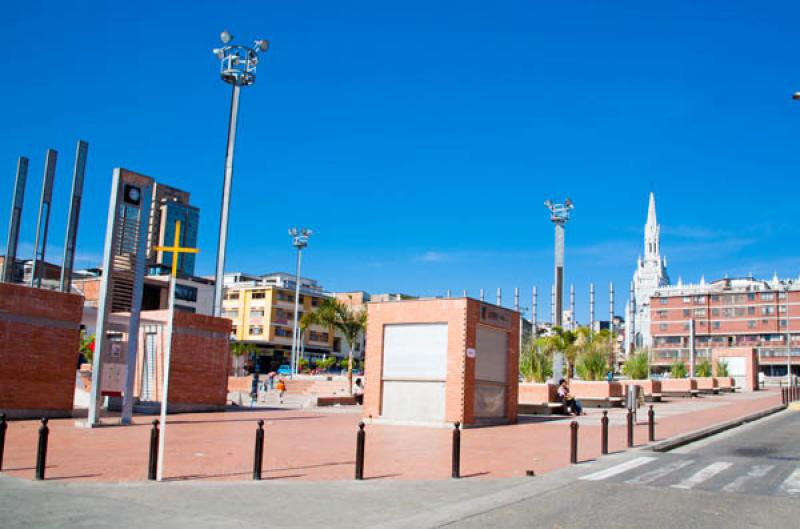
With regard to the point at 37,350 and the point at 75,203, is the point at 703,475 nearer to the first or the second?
the point at 37,350

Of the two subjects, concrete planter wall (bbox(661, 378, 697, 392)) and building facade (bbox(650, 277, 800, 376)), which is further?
building facade (bbox(650, 277, 800, 376))

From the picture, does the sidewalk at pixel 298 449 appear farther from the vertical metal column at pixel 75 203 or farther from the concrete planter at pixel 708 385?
the concrete planter at pixel 708 385

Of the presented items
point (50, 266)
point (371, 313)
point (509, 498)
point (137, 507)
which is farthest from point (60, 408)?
point (50, 266)

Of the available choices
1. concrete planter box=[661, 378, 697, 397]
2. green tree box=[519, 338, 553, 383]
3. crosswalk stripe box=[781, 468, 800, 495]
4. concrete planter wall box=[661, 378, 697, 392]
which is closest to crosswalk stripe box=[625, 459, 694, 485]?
crosswalk stripe box=[781, 468, 800, 495]

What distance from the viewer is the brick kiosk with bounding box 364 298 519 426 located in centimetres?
2152

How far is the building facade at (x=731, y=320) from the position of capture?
376 feet

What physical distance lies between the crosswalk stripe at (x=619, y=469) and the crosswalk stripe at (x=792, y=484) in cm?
234

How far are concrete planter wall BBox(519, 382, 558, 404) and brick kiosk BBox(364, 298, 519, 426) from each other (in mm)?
5637

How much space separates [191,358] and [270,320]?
7387 cm

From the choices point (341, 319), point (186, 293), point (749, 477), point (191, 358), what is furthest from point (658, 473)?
point (186, 293)

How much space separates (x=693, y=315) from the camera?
405ft

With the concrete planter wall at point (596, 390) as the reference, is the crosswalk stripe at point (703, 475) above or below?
below

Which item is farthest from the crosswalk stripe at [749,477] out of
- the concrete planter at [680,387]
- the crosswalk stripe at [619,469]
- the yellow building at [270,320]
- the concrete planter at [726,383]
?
the yellow building at [270,320]

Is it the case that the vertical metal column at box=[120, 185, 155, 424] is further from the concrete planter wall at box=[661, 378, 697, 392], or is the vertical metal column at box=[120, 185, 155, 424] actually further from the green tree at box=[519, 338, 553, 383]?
the concrete planter wall at box=[661, 378, 697, 392]
